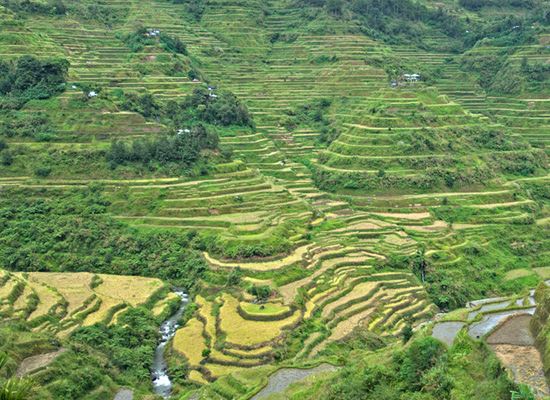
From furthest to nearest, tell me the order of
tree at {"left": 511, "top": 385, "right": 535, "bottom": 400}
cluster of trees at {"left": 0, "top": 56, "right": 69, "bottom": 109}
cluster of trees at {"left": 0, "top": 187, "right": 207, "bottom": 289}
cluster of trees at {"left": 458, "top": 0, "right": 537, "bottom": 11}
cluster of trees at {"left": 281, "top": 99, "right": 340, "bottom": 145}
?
1. cluster of trees at {"left": 458, "top": 0, "right": 537, "bottom": 11}
2. cluster of trees at {"left": 281, "top": 99, "right": 340, "bottom": 145}
3. cluster of trees at {"left": 0, "top": 56, "right": 69, "bottom": 109}
4. cluster of trees at {"left": 0, "top": 187, "right": 207, "bottom": 289}
5. tree at {"left": 511, "top": 385, "right": 535, "bottom": 400}

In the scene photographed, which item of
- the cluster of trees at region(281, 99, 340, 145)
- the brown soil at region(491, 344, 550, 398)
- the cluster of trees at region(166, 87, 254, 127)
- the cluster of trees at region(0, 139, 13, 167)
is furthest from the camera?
the cluster of trees at region(281, 99, 340, 145)

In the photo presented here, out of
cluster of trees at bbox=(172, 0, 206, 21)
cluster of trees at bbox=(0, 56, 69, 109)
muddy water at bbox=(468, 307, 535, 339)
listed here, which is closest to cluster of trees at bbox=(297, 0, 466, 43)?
cluster of trees at bbox=(172, 0, 206, 21)

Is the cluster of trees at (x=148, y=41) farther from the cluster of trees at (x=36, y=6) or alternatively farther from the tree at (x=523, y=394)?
the tree at (x=523, y=394)

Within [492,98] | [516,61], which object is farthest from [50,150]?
[516,61]

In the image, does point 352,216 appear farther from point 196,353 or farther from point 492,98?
point 492,98

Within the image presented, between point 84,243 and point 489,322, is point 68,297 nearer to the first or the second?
point 84,243

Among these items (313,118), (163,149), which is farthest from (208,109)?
(313,118)

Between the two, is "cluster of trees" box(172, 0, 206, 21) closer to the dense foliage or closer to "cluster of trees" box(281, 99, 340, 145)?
"cluster of trees" box(281, 99, 340, 145)
